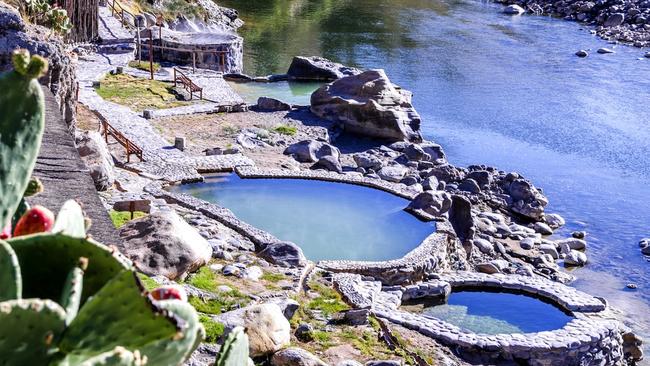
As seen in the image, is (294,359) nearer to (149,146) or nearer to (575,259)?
(149,146)

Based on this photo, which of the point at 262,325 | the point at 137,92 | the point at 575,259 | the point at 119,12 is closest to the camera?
the point at 262,325

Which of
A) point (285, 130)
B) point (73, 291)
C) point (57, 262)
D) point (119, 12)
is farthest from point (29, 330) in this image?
point (119, 12)

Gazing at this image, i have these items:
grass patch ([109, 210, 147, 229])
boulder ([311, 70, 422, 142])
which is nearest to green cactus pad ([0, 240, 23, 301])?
grass patch ([109, 210, 147, 229])

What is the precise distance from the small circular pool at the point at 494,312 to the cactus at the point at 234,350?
14852mm

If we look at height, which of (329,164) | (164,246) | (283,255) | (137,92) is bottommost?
(329,164)

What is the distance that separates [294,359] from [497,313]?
8.07 m

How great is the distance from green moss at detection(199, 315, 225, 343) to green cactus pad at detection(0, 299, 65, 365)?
9.17 metres

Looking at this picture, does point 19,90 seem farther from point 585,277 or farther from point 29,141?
point 585,277

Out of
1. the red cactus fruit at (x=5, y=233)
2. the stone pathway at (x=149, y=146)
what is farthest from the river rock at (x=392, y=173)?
the red cactus fruit at (x=5, y=233)

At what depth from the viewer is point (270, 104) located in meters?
32.3

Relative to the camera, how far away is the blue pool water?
17484mm

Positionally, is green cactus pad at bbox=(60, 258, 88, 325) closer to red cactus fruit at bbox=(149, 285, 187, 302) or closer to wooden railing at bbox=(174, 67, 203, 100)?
red cactus fruit at bbox=(149, 285, 187, 302)

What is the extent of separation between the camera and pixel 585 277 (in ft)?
74.9

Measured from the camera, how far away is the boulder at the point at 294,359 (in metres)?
11.1
